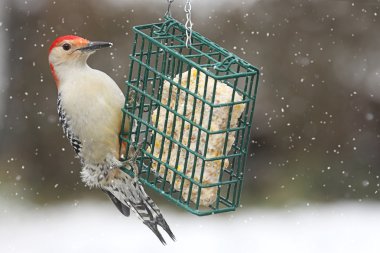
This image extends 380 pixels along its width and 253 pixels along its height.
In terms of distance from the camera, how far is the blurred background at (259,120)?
11922 mm

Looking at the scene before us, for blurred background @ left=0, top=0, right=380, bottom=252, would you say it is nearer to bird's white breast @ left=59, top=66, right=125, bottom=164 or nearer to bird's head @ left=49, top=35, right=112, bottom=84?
bird's white breast @ left=59, top=66, right=125, bottom=164

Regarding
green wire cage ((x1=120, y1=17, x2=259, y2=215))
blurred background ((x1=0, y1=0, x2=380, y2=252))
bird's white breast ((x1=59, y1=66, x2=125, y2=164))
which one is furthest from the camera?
blurred background ((x1=0, y1=0, x2=380, y2=252))

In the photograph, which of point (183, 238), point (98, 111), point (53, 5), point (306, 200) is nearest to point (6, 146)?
point (53, 5)

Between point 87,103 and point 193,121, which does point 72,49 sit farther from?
point 193,121

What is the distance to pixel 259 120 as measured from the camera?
1248cm

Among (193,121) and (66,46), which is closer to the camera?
(193,121)

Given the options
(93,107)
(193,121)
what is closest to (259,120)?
(93,107)

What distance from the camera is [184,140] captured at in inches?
252

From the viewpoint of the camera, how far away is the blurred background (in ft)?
→ 39.1

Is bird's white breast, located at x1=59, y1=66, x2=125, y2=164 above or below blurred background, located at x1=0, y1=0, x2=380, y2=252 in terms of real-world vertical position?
above

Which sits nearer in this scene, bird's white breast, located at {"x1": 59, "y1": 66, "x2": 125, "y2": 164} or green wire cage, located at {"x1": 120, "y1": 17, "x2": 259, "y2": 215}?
green wire cage, located at {"x1": 120, "y1": 17, "x2": 259, "y2": 215}

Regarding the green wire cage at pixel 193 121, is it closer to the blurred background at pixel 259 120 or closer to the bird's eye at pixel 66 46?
the bird's eye at pixel 66 46

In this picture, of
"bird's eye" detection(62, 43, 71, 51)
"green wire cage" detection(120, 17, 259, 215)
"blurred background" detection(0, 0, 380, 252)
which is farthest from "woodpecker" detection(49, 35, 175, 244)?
"blurred background" detection(0, 0, 380, 252)

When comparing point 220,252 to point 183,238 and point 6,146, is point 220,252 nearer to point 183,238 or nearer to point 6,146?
point 183,238
